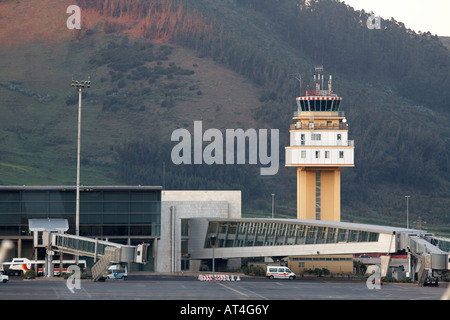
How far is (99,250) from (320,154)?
138 ft

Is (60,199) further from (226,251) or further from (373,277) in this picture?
(373,277)

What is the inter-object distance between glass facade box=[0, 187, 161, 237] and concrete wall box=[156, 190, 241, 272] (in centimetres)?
229

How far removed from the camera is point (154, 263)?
11838cm

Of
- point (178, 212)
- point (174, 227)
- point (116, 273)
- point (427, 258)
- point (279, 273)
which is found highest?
point (178, 212)

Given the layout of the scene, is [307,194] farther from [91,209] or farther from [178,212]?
[91,209]

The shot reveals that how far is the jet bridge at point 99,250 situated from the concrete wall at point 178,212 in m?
20.6

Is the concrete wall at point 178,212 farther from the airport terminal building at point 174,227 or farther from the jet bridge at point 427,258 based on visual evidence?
the jet bridge at point 427,258

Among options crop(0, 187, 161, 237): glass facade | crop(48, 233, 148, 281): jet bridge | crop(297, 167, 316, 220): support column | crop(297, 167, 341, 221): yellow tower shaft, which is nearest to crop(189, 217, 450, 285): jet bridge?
crop(0, 187, 161, 237): glass facade

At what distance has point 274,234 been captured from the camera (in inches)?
4407

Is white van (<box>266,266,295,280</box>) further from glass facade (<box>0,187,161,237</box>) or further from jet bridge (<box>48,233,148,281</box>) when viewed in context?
glass facade (<box>0,187,161,237</box>)

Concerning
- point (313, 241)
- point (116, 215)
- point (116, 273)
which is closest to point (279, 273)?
point (313, 241)

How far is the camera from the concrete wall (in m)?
119
